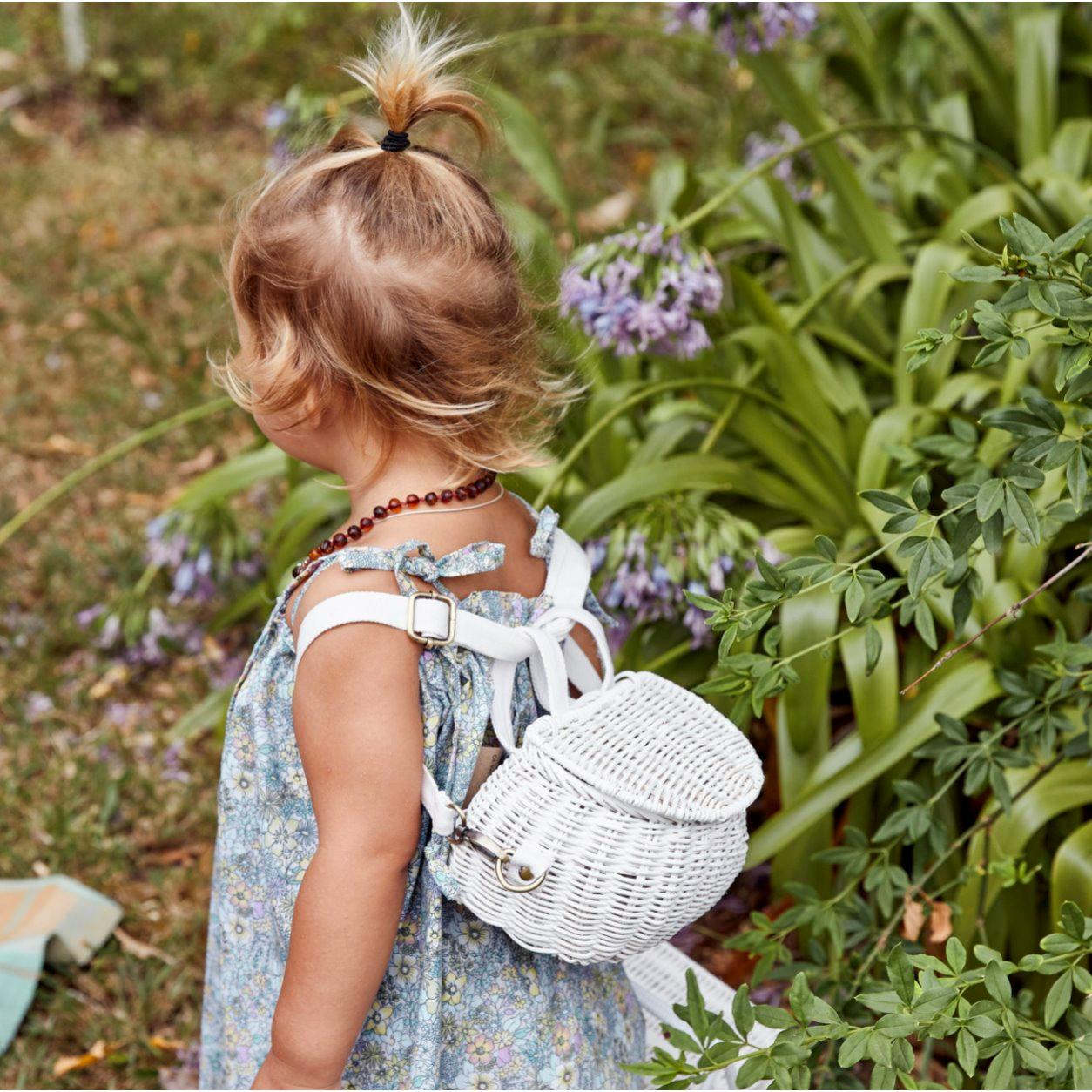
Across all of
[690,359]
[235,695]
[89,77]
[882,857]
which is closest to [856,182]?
[690,359]

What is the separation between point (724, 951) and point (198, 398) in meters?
2.01

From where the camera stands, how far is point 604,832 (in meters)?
1.24

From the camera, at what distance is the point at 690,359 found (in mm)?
2275

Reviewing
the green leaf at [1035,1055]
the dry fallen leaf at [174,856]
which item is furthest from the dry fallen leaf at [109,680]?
the green leaf at [1035,1055]

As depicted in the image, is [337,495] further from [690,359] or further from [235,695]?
[235,695]

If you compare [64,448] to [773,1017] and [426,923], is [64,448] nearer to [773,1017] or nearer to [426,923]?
[426,923]

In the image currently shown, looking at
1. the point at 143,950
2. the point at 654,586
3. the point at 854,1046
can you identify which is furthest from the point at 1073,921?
the point at 143,950

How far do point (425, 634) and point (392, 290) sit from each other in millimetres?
324

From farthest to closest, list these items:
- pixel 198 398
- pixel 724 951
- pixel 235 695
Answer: pixel 198 398
pixel 724 951
pixel 235 695

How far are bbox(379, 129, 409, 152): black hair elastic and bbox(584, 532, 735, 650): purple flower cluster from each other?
689mm

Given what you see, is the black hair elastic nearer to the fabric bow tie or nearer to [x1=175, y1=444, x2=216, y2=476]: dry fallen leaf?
the fabric bow tie

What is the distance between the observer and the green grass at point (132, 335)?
7.16 feet

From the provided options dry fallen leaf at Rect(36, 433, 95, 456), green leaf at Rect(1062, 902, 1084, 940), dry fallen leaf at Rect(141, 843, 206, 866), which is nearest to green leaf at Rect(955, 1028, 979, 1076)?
green leaf at Rect(1062, 902, 1084, 940)

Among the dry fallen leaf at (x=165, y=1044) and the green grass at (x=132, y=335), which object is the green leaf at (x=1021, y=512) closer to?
the green grass at (x=132, y=335)
